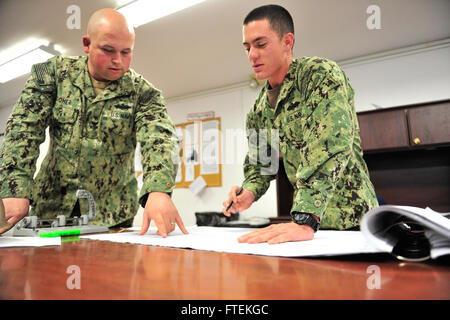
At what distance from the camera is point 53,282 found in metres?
0.35

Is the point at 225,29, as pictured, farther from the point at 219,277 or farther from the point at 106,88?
the point at 219,277

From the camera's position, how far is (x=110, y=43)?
1198 mm

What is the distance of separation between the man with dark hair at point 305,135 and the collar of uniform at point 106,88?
1.74 ft

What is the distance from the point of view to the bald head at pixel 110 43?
120cm

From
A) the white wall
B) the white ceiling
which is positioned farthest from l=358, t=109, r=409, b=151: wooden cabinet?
the white ceiling

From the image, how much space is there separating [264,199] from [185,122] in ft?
5.69

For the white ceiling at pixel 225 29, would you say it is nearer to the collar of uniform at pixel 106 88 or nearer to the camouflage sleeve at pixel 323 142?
the collar of uniform at pixel 106 88

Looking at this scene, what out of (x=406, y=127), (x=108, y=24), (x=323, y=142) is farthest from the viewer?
(x=406, y=127)

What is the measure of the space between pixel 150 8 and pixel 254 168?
209cm

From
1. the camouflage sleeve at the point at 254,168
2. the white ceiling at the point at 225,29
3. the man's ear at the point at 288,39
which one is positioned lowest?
the camouflage sleeve at the point at 254,168

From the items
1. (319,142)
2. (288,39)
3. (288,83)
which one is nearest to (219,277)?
(319,142)

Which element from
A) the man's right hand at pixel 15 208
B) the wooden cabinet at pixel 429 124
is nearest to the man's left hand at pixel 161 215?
the man's right hand at pixel 15 208

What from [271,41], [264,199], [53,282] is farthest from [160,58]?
[53,282]

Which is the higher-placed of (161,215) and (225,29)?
(225,29)
